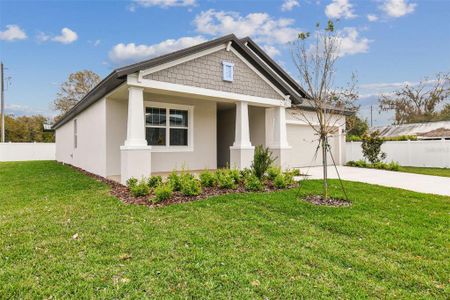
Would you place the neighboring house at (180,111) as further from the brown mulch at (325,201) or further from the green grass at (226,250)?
the brown mulch at (325,201)

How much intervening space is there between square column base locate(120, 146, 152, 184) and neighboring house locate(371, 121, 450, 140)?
2099 centimetres

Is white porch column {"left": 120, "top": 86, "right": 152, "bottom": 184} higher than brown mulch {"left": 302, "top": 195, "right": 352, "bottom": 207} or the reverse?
higher

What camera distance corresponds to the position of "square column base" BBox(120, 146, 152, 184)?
764 cm

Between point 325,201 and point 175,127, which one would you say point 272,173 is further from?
point 175,127

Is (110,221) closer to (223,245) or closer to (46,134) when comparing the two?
(223,245)

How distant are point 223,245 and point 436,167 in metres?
16.8

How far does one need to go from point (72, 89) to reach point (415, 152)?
1338 inches

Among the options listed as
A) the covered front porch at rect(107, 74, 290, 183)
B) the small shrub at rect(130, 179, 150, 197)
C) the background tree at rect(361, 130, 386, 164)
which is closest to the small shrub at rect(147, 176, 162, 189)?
the small shrub at rect(130, 179, 150, 197)

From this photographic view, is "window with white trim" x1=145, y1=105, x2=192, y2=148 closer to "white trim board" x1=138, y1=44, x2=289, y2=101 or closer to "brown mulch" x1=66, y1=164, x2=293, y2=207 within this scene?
"white trim board" x1=138, y1=44, x2=289, y2=101

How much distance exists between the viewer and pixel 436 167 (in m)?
15.4

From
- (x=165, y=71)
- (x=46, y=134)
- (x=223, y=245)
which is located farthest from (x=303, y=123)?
(x=46, y=134)

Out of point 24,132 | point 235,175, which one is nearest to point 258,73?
point 235,175

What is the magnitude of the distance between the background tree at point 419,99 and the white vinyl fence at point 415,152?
17.1 metres

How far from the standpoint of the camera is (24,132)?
34969 millimetres
